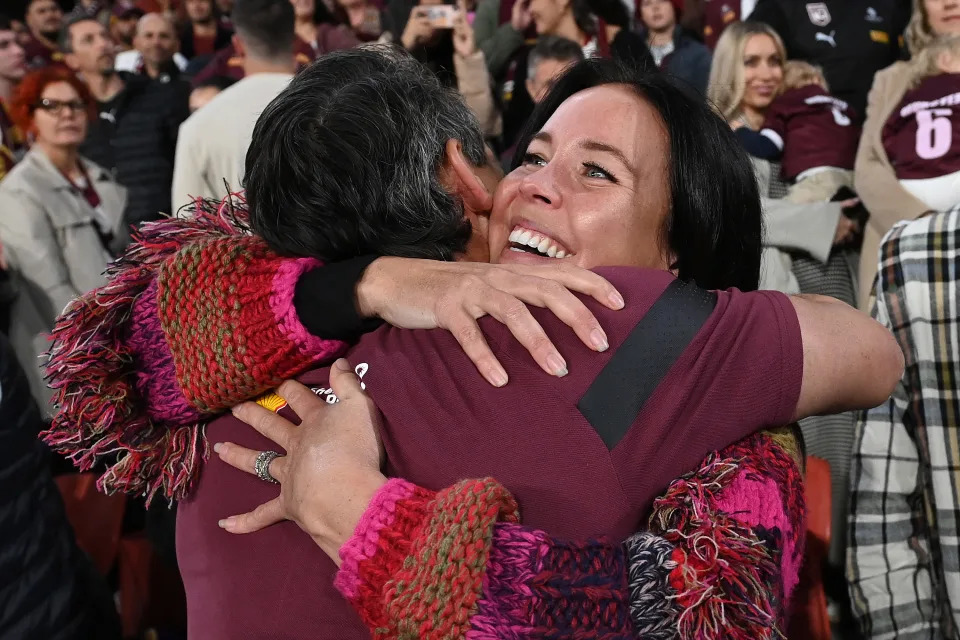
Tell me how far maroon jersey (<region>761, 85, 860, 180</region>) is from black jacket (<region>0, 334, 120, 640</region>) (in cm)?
284

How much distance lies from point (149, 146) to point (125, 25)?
11.6ft

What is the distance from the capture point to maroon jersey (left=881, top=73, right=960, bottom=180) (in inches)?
118

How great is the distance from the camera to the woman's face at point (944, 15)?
369 centimetres

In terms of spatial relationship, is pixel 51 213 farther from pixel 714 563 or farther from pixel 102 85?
pixel 714 563

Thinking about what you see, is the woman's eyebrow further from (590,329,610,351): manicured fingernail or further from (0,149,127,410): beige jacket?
(0,149,127,410): beige jacket

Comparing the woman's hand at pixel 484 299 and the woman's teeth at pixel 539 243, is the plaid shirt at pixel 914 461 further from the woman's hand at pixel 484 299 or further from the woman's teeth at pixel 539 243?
the woman's hand at pixel 484 299

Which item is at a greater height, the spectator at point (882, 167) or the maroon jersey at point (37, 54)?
the maroon jersey at point (37, 54)

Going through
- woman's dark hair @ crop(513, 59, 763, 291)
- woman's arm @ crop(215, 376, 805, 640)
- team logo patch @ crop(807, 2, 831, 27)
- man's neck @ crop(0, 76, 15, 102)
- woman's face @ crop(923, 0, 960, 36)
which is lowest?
team logo patch @ crop(807, 2, 831, 27)

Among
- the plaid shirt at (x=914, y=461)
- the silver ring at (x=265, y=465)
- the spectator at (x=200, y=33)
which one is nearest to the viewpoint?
the silver ring at (x=265, y=465)

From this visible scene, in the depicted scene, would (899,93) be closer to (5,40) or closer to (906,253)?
(906,253)

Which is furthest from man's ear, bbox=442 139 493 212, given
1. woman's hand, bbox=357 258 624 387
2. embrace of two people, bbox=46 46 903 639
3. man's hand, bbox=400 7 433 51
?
man's hand, bbox=400 7 433 51

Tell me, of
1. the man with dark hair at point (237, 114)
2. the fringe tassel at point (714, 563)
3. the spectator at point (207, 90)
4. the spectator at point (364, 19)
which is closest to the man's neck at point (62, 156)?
the spectator at point (207, 90)

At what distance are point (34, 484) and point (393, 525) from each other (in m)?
1.57

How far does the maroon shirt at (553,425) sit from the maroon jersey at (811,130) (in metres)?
2.63
